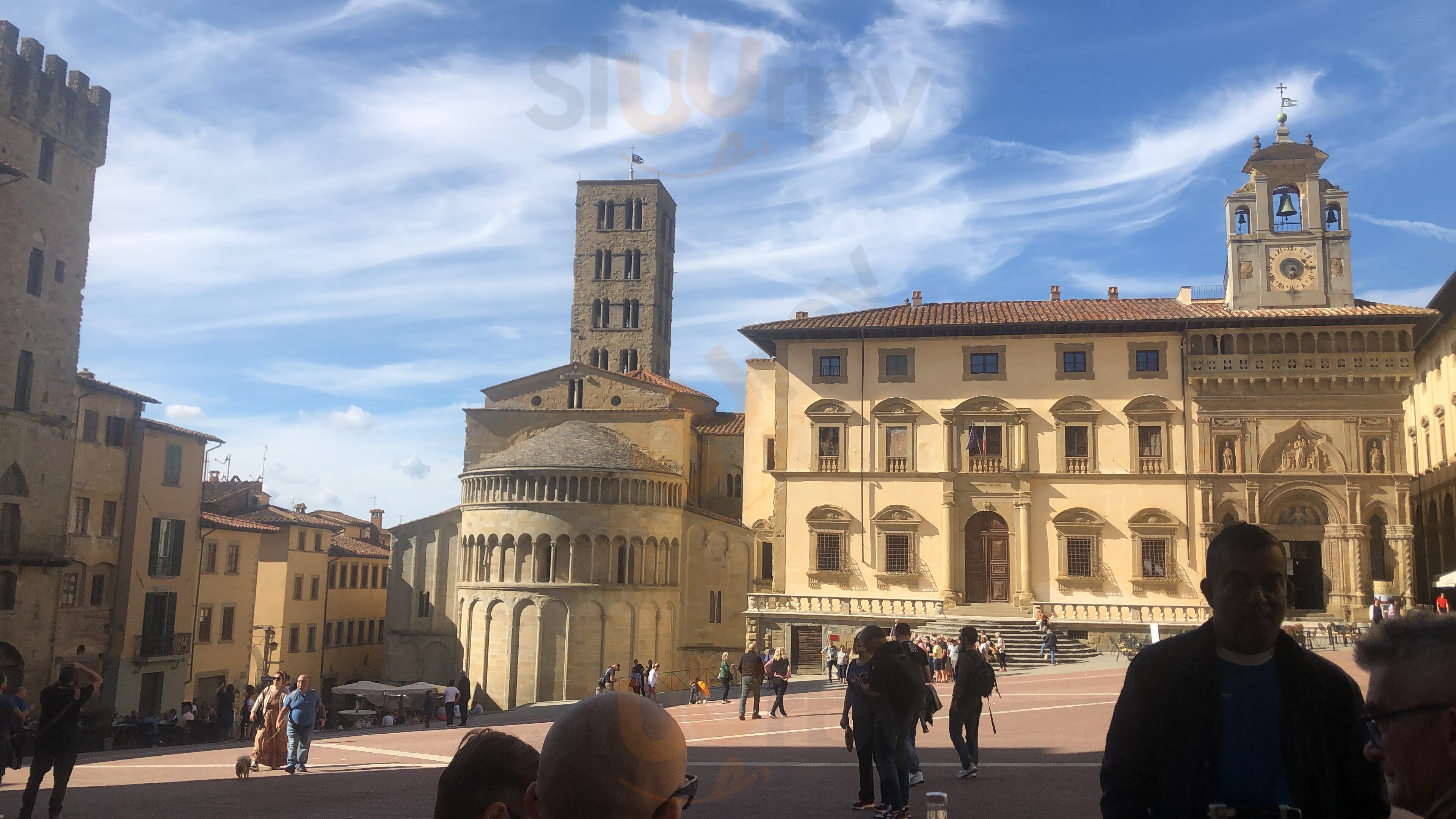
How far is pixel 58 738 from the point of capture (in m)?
10.5

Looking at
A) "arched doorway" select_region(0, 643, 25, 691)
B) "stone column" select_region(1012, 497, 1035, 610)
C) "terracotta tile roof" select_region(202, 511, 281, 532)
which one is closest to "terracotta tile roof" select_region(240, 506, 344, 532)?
"terracotta tile roof" select_region(202, 511, 281, 532)

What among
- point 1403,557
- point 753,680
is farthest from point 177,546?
point 1403,557

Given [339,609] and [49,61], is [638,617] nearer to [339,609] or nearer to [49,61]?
[339,609]

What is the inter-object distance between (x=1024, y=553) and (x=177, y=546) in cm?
3394

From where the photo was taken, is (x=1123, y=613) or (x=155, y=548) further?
(x=155, y=548)

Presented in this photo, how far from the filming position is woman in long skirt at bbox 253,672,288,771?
15180 mm

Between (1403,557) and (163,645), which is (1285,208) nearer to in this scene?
(1403,557)

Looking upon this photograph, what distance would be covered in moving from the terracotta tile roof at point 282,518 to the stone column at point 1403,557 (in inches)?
1912

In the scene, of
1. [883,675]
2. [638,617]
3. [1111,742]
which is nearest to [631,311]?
[638,617]

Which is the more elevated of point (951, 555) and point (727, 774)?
point (951, 555)

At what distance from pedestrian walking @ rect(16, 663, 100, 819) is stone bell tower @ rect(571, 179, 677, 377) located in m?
69.8

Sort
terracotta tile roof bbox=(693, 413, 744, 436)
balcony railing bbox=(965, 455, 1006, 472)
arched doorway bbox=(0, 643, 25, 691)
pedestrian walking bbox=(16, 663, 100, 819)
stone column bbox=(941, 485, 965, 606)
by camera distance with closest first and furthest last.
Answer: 1. pedestrian walking bbox=(16, 663, 100, 819)
2. arched doorway bbox=(0, 643, 25, 691)
3. stone column bbox=(941, 485, 965, 606)
4. balcony railing bbox=(965, 455, 1006, 472)
5. terracotta tile roof bbox=(693, 413, 744, 436)

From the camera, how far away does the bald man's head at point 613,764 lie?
2346 mm

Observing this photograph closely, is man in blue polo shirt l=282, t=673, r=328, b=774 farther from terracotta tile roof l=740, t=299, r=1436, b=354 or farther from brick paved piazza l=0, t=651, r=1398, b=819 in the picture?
terracotta tile roof l=740, t=299, r=1436, b=354
